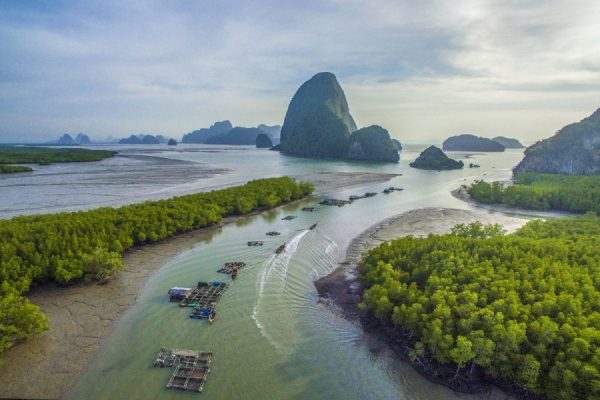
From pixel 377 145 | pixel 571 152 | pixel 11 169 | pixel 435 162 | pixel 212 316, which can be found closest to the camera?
pixel 212 316

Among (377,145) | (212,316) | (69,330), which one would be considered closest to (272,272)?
(212,316)

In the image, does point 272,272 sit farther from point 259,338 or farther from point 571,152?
point 571,152

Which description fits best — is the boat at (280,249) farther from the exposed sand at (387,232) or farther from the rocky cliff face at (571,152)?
the rocky cliff face at (571,152)

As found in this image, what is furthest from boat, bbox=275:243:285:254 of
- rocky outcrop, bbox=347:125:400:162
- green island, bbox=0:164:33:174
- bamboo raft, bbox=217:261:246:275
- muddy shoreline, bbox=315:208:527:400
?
rocky outcrop, bbox=347:125:400:162

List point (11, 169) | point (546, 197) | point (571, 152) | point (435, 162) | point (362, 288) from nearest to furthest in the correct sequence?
1. point (362, 288)
2. point (546, 197)
3. point (11, 169)
4. point (571, 152)
5. point (435, 162)

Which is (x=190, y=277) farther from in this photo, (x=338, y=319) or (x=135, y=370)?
(x=338, y=319)

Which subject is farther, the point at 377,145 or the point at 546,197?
the point at 377,145

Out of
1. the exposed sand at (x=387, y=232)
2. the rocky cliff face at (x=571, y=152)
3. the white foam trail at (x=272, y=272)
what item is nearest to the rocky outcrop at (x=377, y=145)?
the rocky cliff face at (x=571, y=152)
